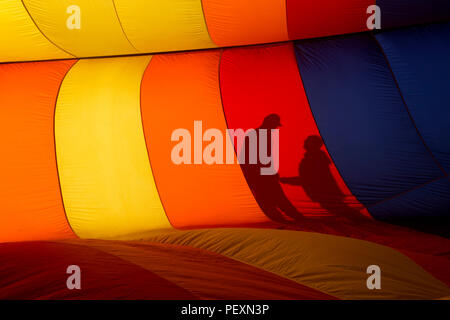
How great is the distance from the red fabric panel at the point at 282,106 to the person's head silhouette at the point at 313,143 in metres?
0.02

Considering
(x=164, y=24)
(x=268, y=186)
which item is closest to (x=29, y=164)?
(x=164, y=24)

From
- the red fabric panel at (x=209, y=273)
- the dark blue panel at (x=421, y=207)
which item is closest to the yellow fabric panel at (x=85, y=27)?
the red fabric panel at (x=209, y=273)

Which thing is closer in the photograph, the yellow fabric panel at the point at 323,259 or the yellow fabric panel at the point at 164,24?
the yellow fabric panel at the point at 323,259

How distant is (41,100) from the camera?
2.61 metres

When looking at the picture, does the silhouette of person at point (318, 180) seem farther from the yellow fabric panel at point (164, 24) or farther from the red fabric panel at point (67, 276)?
the red fabric panel at point (67, 276)

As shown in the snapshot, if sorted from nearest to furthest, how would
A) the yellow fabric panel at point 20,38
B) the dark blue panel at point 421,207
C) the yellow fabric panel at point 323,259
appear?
1. the yellow fabric panel at point 323,259
2. the dark blue panel at point 421,207
3. the yellow fabric panel at point 20,38

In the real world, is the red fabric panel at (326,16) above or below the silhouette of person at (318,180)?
above

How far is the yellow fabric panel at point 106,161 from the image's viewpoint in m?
2.42

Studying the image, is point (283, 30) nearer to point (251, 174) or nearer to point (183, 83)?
point (183, 83)

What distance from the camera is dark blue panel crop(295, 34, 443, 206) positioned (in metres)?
2.19

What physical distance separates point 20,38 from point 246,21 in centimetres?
134

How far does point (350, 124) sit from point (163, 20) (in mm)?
1181
